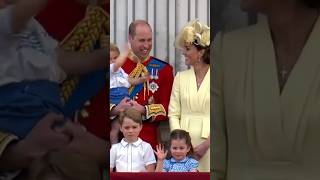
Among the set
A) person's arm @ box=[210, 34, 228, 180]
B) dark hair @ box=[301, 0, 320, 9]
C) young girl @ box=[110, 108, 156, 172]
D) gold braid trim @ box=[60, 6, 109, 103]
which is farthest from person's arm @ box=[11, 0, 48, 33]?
young girl @ box=[110, 108, 156, 172]

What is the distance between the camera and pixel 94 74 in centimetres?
207

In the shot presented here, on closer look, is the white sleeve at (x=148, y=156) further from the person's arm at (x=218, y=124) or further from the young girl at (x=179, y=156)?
the person's arm at (x=218, y=124)

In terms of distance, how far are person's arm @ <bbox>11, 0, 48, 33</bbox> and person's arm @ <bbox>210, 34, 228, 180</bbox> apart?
47 cm

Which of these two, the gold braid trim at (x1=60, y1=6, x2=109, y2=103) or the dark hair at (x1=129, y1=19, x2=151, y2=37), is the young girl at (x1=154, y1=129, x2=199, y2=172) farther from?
the gold braid trim at (x1=60, y1=6, x2=109, y2=103)

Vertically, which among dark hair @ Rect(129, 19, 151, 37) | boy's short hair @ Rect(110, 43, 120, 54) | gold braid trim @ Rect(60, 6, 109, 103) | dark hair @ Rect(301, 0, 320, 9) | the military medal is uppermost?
A: dark hair @ Rect(129, 19, 151, 37)

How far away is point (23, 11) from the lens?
2061mm

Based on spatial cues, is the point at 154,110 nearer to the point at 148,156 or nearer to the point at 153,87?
the point at 153,87

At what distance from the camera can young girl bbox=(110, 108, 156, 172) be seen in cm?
352

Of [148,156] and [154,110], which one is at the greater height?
[154,110]

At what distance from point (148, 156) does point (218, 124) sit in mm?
1473

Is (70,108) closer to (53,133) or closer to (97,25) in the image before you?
(53,133)

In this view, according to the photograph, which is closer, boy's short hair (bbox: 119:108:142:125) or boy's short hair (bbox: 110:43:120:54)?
boy's short hair (bbox: 119:108:142:125)

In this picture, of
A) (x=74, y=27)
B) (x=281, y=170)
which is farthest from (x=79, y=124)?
(x=281, y=170)

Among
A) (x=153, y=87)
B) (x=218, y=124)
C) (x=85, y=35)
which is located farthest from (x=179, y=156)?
(x=85, y=35)
